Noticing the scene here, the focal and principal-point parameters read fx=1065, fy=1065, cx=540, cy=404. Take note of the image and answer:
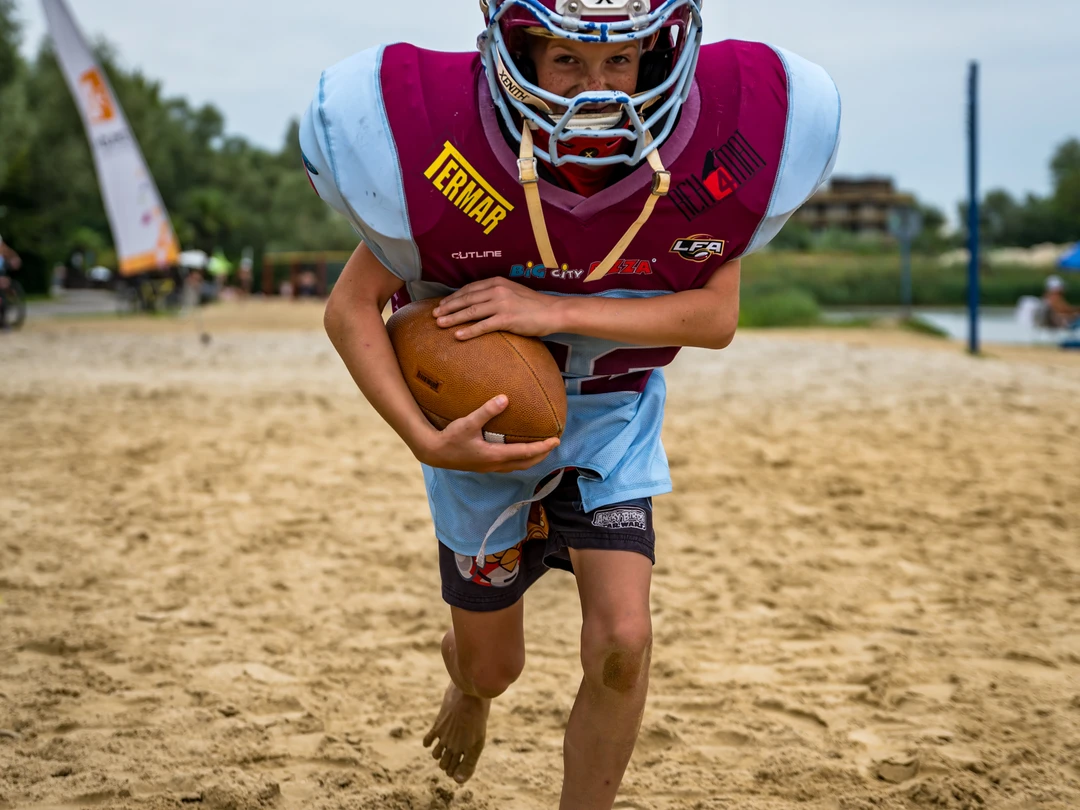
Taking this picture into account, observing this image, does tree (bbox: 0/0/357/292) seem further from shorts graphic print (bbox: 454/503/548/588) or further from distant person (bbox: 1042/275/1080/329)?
shorts graphic print (bbox: 454/503/548/588)

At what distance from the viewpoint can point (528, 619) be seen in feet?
12.9

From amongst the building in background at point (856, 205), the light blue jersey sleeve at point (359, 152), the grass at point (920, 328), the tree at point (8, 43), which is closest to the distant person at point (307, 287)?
the tree at point (8, 43)

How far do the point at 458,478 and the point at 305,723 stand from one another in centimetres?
98

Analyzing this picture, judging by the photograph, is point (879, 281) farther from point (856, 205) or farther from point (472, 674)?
point (856, 205)

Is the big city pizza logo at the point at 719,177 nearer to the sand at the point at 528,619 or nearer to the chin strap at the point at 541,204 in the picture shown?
the chin strap at the point at 541,204

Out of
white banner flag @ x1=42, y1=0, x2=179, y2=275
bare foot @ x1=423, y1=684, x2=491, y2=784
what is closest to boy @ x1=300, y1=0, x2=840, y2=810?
bare foot @ x1=423, y1=684, x2=491, y2=784

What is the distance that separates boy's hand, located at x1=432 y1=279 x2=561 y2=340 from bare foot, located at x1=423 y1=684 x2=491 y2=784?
1.00 metres

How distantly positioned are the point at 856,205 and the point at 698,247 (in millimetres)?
88853

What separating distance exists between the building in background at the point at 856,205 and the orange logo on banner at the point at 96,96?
7580 cm

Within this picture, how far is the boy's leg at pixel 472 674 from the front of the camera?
2.52m

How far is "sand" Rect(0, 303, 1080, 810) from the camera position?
8.68 ft

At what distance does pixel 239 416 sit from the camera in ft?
24.7

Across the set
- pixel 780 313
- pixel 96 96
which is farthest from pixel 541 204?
pixel 780 313

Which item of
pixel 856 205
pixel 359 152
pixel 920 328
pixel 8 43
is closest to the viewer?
pixel 359 152
